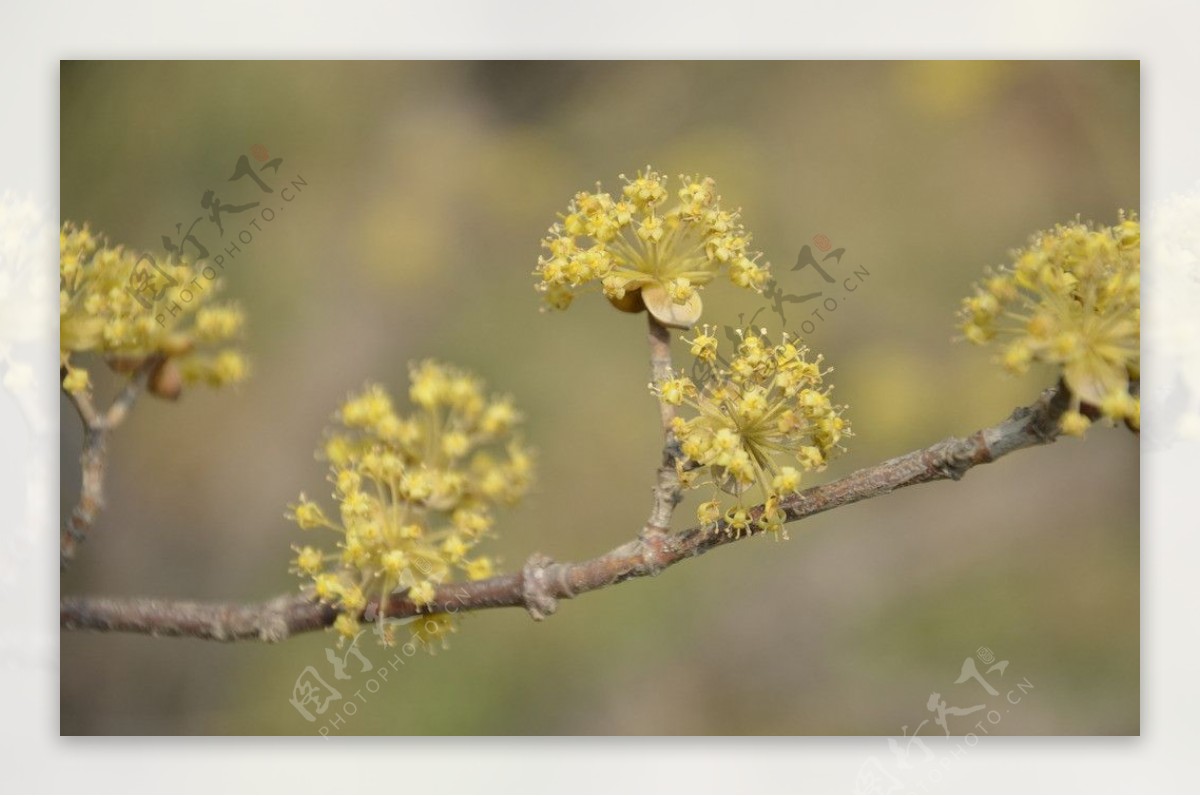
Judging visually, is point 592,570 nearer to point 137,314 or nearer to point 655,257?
point 655,257

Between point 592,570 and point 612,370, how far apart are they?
44 centimetres

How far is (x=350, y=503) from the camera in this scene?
1.92m

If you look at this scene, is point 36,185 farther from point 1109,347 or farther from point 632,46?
point 1109,347

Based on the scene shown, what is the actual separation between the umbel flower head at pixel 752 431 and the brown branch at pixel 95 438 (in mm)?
913

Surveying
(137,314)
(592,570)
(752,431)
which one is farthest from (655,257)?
(137,314)

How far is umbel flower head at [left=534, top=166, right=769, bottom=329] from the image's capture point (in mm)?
1900

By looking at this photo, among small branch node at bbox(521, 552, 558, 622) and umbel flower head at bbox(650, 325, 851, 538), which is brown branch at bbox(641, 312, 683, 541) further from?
small branch node at bbox(521, 552, 558, 622)

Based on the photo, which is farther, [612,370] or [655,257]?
[612,370]

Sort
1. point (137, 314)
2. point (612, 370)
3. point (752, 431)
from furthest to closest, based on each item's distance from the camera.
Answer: point (612, 370) < point (137, 314) < point (752, 431)

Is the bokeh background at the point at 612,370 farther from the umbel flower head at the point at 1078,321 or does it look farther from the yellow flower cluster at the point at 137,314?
the umbel flower head at the point at 1078,321

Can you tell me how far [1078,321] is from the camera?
1878 mm

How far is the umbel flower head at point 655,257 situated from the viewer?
6.23 ft

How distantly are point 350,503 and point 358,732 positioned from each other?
1.89 ft

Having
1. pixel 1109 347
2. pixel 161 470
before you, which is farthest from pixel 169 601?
pixel 1109 347
